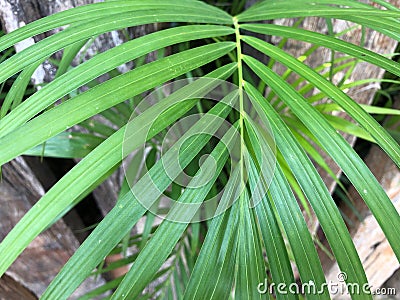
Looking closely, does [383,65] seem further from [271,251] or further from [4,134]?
[4,134]

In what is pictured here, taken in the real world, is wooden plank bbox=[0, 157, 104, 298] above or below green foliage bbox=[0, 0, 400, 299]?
below

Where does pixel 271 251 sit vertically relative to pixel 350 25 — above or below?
below

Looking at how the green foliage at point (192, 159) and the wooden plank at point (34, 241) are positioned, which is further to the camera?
the wooden plank at point (34, 241)

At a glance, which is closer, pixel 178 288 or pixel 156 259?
pixel 156 259

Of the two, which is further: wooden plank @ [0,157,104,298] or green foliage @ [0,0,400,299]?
wooden plank @ [0,157,104,298]

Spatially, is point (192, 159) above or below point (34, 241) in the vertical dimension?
above

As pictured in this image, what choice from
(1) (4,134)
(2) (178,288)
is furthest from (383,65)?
(2) (178,288)

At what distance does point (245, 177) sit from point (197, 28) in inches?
5.3

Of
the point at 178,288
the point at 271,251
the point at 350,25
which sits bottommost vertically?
the point at 178,288

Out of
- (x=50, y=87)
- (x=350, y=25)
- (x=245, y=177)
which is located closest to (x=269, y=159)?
(x=245, y=177)

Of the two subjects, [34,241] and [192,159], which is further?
[34,241]

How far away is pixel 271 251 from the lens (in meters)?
0.27

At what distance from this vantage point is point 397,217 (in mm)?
258

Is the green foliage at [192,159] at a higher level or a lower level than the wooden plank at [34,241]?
higher
